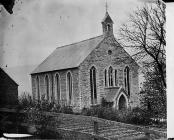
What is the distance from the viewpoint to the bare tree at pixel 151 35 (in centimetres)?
412

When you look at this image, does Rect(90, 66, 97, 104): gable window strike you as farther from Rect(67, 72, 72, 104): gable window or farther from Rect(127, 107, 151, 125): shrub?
Rect(127, 107, 151, 125): shrub

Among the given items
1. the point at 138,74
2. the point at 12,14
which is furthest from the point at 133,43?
the point at 12,14

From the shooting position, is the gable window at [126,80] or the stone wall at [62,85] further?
the gable window at [126,80]

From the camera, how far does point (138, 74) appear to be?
398cm

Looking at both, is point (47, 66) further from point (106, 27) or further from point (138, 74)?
point (138, 74)

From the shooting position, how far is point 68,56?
3.52m

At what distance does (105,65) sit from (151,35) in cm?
86

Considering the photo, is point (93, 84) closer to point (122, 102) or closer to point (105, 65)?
point (105, 65)

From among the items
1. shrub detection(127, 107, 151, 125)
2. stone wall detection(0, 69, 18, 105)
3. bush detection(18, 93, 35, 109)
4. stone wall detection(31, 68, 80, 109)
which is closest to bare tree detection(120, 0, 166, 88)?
shrub detection(127, 107, 151, 125)

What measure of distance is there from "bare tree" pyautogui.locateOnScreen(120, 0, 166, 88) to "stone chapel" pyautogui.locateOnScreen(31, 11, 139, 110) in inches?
10.8

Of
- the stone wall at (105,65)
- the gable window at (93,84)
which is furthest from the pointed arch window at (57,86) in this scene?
the gable window at (93,84)

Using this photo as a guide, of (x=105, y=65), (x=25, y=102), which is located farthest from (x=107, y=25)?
(x=25, y=102)

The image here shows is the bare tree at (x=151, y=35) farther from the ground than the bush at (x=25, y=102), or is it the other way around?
the bare tree at (x=151, y=35)

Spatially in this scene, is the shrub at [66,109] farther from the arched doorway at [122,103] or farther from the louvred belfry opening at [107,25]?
the louvred belfry opening at [107,25]
